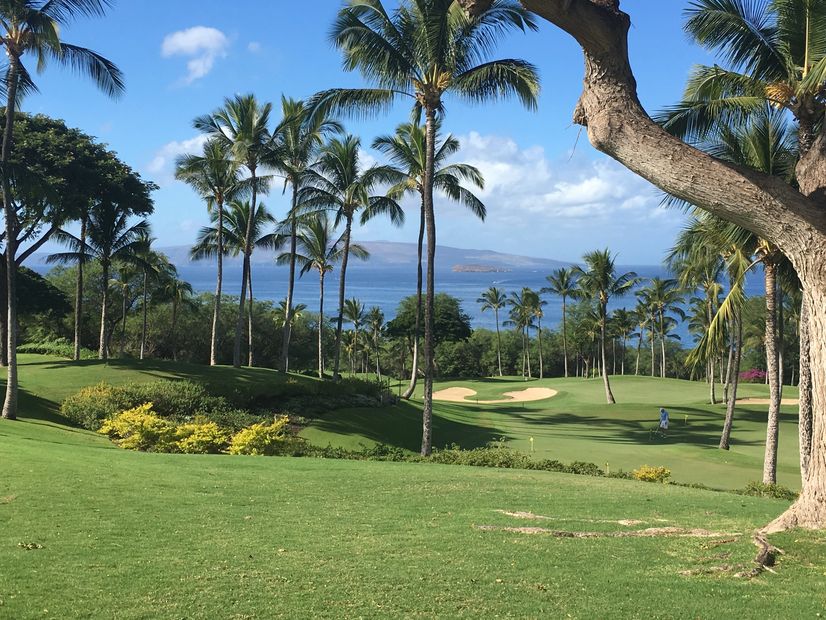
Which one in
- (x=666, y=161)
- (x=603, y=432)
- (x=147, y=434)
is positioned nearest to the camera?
(x=666, y=161)

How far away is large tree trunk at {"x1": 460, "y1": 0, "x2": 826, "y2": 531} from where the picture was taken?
609 cm

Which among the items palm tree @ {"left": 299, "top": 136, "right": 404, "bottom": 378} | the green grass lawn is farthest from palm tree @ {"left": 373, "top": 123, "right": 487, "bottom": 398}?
the green grass lawn

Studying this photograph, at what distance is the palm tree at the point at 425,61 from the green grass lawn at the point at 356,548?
9.77 m

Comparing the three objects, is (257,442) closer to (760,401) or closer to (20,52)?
(20,52)

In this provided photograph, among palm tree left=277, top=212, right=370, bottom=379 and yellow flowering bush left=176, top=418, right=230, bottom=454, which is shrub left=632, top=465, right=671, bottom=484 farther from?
palm tree left=277, top=212, right=370, bottom=379

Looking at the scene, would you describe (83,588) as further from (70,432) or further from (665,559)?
(70,432)

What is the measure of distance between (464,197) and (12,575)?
81.7 ft

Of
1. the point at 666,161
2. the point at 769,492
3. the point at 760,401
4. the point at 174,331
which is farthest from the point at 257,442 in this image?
the point at 174,331

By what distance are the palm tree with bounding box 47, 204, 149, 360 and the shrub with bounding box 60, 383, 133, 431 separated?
37.5 ft

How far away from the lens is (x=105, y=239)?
33.1 meters

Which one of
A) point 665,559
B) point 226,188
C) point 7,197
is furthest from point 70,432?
point 226,188

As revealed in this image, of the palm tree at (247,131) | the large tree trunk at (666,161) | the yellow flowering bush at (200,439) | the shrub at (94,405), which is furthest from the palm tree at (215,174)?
the large tree trunk at (666,161)

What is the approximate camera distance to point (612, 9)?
6062 millimetres

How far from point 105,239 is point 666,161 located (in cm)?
3192
